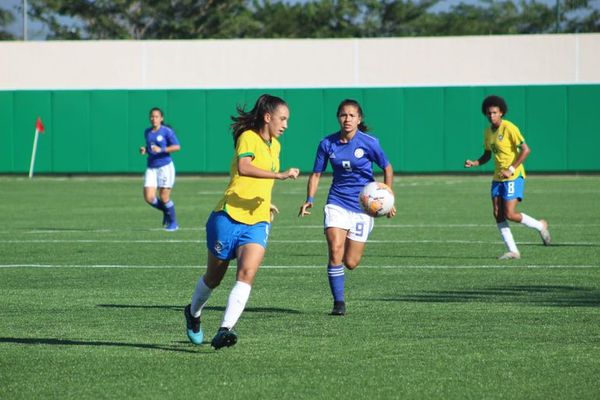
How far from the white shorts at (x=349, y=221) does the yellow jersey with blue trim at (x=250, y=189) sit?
2.94m

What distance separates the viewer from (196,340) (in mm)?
10641

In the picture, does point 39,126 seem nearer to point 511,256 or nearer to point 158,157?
point 158,157

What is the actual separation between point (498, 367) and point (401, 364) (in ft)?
2.27

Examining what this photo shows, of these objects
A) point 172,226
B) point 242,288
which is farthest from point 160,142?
point 242,288

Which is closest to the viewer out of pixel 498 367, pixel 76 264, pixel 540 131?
pixel 498 367

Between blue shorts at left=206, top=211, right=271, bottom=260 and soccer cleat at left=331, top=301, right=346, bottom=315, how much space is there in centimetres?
253

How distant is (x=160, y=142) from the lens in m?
26.0

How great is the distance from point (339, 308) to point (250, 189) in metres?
2.71

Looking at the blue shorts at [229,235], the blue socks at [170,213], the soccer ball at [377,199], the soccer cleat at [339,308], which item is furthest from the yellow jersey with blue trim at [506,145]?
the blue shorts at [229,235]

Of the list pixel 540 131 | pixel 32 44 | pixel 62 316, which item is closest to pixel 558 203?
pixel 540 131

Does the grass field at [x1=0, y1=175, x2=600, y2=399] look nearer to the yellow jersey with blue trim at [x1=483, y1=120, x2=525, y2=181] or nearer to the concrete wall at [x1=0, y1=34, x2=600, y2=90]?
the yellow jersey with blue trim at [x1=483, y1=120, x2=525, y2=181]

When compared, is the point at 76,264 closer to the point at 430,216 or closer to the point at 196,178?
the point at 430,216

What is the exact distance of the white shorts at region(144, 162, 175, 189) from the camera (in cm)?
2589

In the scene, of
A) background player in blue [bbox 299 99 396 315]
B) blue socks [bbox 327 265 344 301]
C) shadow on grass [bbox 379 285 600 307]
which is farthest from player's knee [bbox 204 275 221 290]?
shadow on grass [bbox 379 285 600 307]
